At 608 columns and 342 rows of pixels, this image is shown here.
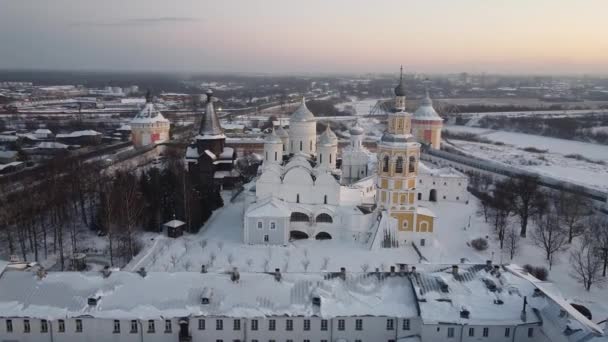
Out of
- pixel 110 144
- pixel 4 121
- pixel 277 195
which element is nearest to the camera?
pixel 277 195

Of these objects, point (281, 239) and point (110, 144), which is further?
point (110, 144)

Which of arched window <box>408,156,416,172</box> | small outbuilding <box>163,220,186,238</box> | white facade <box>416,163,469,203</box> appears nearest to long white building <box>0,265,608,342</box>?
small outbuilding <box>163,220,186,238</box>

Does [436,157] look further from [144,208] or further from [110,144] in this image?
[110,144]

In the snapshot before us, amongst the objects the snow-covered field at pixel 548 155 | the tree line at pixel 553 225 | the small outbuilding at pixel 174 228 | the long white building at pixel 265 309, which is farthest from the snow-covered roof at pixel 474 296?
the snow-covered field at pixel 548 155

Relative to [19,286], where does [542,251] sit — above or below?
below

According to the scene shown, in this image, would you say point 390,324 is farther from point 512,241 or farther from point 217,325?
point 512,241

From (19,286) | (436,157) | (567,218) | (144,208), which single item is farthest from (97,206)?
(436,157)

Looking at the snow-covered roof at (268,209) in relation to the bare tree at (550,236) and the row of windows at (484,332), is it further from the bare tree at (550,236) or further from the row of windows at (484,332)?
the bare tree at (550,236)
